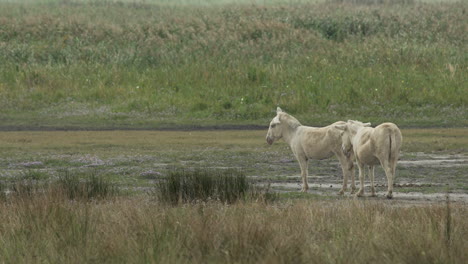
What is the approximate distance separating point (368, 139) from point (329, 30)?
34.4m

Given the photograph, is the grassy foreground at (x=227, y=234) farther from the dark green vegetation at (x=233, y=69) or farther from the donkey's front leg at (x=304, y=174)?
the dark green vegetation at (x=233, y=69)

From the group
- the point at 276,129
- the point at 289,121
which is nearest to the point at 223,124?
the point at 276,129

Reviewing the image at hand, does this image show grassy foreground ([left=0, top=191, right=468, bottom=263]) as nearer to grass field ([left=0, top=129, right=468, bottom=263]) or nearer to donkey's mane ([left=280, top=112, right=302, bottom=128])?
grass field ([left=0, top=129, right=468, bottom=263])

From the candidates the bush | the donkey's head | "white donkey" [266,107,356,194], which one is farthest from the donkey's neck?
the bush

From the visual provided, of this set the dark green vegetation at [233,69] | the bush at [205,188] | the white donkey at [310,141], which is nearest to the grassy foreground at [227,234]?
the bush at [205,188]

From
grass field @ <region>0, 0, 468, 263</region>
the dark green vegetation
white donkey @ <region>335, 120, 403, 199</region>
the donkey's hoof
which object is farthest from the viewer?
the dark green vegetation

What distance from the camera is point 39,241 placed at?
10328mm

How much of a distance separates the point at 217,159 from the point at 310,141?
19.1ft

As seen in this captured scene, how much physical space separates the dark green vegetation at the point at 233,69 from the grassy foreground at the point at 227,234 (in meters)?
20.4

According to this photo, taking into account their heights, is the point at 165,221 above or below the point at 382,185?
above

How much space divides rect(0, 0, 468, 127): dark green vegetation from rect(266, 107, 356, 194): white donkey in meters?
14.3

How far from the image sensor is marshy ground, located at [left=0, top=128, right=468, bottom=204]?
17.9m

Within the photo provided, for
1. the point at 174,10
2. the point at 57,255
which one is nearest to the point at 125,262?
the point at 57,255

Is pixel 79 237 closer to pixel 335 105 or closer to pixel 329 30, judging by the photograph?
pixel 335 105
